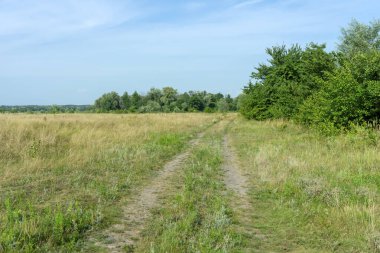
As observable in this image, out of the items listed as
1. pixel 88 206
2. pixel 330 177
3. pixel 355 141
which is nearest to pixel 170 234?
pixel 88 206

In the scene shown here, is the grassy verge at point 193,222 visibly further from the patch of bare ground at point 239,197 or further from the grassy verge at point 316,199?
the grassy verge at point 316,199

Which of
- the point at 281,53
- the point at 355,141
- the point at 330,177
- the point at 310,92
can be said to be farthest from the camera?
the point at 281,53

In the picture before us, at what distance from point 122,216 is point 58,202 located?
134 cm

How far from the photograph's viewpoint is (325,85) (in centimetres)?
1583

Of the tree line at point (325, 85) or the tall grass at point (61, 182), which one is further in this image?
the tree line at point (325, 85)

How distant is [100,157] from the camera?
443 inches

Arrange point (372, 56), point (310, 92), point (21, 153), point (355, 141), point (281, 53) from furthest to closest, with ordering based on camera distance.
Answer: point (281, 53), point (310, 92), point (372, 56), point (355, 141), point (21, 153)

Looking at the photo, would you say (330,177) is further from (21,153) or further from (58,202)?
(21,153)

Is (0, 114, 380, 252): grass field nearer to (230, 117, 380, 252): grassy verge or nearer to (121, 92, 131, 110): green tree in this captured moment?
(230, 117, 380, 252): grassy verge

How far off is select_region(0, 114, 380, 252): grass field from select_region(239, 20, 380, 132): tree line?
262cm

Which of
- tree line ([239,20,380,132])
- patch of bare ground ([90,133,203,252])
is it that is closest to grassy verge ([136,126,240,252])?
patch of bare ground ([90,133,203,252])

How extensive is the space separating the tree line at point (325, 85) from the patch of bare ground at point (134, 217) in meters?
8.88

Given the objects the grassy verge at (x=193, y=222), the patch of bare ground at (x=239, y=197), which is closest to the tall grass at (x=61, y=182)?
the grassy verge at (x=193, y=222)

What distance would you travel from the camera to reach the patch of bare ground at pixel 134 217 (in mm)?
4715
